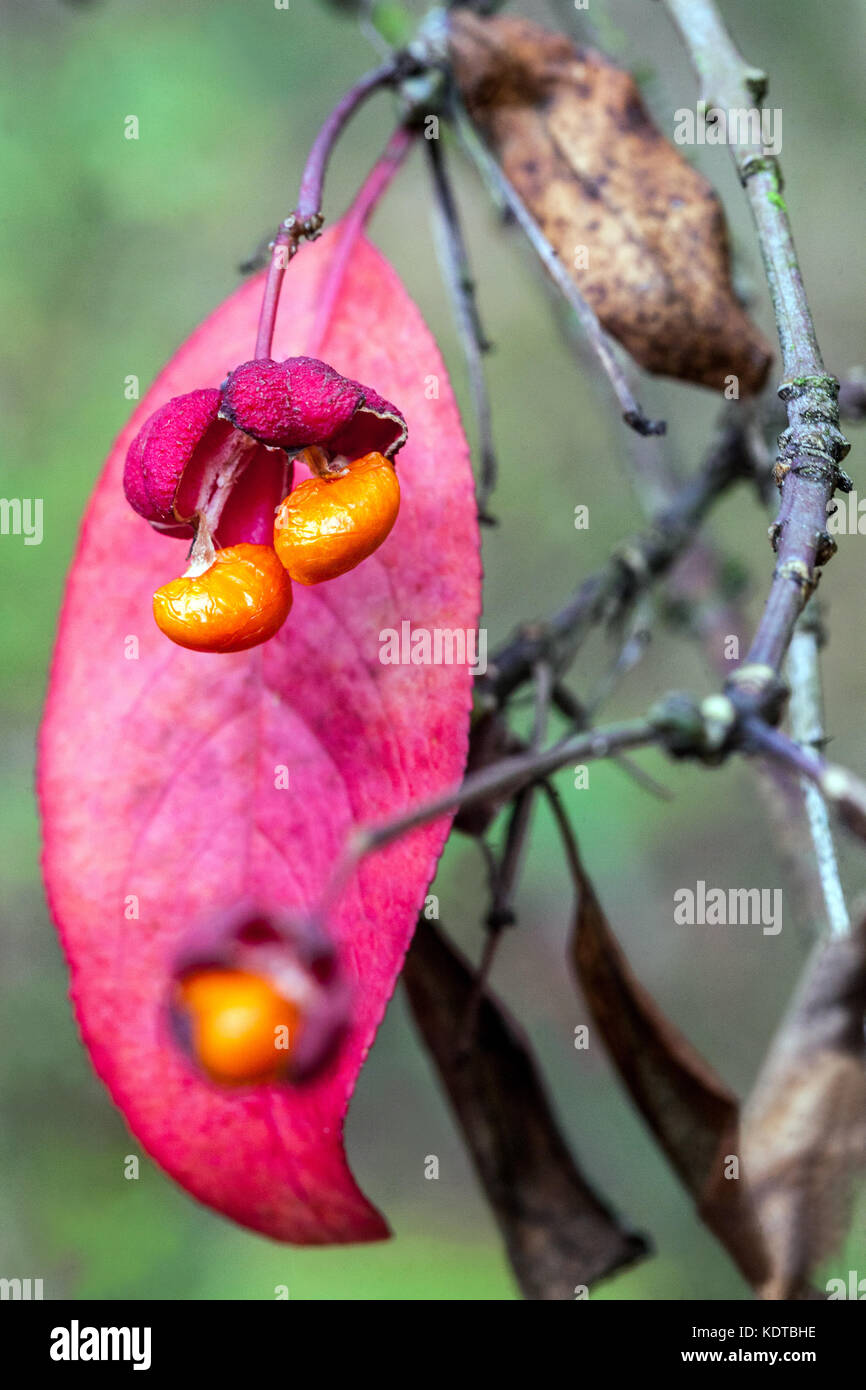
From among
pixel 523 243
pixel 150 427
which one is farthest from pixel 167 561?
pixel 523 243

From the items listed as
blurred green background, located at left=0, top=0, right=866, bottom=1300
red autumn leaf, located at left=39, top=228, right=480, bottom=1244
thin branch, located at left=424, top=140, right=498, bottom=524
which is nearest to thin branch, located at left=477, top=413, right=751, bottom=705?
thin branch, located at left=424, top=140, right=498, bottom=524

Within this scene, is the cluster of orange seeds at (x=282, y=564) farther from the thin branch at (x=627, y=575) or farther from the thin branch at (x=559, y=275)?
the thin branch at (x=627, y=575)

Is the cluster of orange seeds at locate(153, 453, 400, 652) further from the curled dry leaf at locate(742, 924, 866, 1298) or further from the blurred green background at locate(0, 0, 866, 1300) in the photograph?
the blurred green background at locate(0, 0, 866, 1300)

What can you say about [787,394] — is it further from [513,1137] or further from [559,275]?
[513,1137]

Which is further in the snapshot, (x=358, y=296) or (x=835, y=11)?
(x=835, y=11)

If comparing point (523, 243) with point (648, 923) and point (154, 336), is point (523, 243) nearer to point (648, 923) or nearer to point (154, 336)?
point (154, 336)

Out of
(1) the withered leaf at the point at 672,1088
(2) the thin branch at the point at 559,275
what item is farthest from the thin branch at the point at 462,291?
(1) the withered leaf at the point at 672,1088
